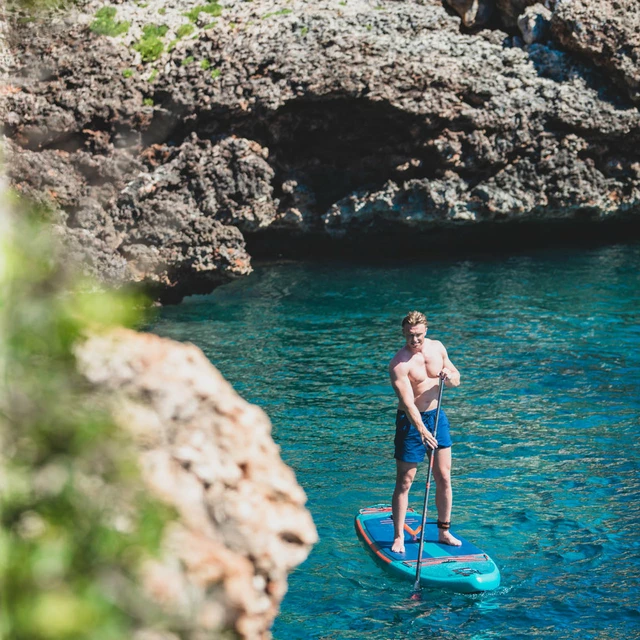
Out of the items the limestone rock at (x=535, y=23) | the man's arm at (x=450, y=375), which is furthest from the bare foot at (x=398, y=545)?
the limestone rock at (x=535, y=23)

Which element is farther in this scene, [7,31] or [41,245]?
[7,31]

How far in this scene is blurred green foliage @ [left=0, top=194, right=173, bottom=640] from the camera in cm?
216

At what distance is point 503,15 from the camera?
25.2 metres

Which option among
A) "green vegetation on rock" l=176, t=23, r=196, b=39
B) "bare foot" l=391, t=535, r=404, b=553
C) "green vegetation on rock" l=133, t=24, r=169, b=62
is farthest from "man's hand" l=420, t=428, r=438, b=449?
"green vegetation on rock" l=176, t=23, r=196, b=39

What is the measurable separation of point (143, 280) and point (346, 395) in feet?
27.2

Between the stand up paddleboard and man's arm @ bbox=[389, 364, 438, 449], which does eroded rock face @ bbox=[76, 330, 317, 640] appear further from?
the stand up paddleboard

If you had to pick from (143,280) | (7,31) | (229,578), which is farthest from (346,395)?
(7,31)

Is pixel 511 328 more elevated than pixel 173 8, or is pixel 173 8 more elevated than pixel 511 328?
pixel 173 8

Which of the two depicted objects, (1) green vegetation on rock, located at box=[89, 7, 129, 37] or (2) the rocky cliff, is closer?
(2) the rocky cliff

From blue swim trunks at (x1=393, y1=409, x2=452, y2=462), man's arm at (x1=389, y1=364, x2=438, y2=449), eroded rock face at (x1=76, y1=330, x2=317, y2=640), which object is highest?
eroded rock face at (x1=76, y1=330, x2=317, y2=640)

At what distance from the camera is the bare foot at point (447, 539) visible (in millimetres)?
8961

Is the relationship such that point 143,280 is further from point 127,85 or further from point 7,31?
point 7,31

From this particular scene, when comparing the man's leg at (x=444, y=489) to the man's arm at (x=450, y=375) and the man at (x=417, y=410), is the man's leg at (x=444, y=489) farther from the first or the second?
the man's arm at (x=450, y=375)

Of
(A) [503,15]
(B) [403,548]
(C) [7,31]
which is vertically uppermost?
(A) [503,15]
